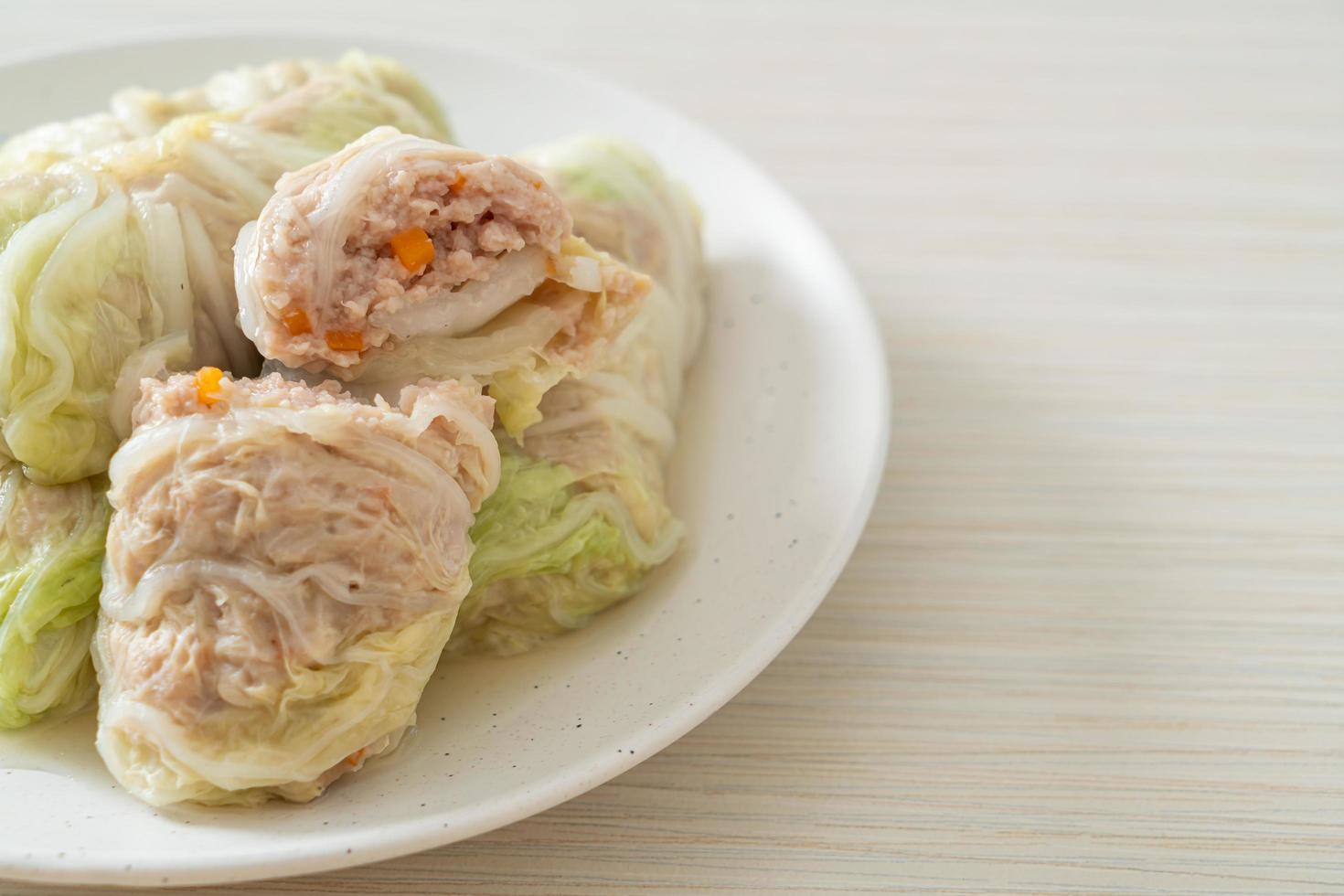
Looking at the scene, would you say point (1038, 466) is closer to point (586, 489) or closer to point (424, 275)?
point (586, 489)

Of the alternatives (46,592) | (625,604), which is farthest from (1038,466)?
(46,592)

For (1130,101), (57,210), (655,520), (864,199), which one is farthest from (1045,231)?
(57,210)

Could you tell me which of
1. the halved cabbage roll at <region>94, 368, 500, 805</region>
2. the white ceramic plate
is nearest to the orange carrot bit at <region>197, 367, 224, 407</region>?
the halved cabbage roll at <region>94, 368, 500, 805</region>

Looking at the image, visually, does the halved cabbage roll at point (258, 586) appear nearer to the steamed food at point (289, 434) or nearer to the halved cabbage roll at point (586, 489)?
the steamed food at point (289, 434)

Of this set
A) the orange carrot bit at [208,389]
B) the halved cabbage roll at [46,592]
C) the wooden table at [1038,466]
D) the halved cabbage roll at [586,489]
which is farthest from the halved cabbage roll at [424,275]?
the wooden table at [1038,466]

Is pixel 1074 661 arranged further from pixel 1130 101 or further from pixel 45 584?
pixel 1130 101

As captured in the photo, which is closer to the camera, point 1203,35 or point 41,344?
point 41,344
